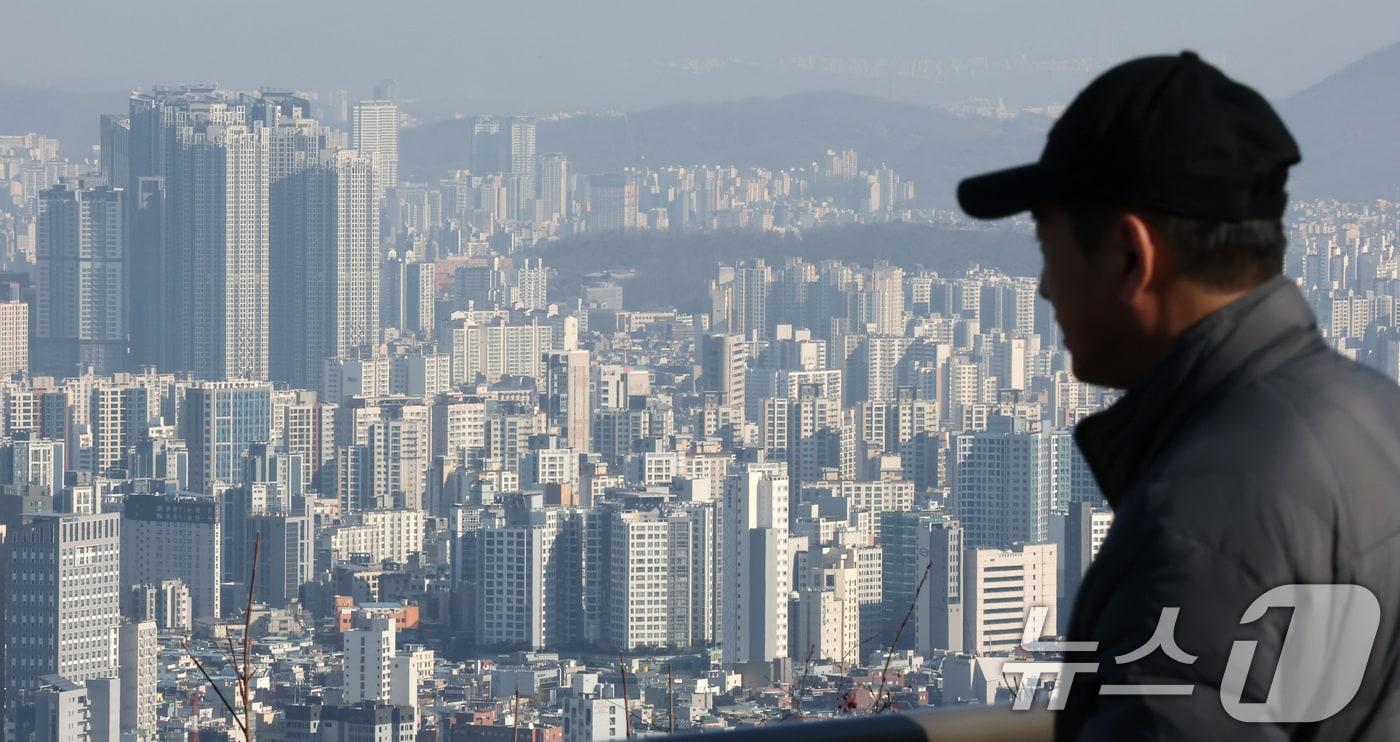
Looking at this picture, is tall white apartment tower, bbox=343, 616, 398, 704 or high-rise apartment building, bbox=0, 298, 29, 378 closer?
tall white apartment tower, bbox=343, 616, 398, 704

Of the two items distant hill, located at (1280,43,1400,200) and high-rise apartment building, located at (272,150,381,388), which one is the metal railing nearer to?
distant hill, located at (1280,43,1400,200)

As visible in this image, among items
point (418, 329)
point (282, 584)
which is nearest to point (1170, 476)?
point (282, 584)

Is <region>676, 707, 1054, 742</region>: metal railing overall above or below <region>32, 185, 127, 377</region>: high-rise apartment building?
below

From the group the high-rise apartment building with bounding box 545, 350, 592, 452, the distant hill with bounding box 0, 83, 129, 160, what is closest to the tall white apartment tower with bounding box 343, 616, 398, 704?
the high-rise apartment building with bounding box 545, 350, 592, 452

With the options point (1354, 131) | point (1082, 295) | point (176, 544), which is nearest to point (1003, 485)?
point (176, 544)

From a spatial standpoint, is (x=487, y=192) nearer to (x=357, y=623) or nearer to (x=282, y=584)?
(x=282, y=584)

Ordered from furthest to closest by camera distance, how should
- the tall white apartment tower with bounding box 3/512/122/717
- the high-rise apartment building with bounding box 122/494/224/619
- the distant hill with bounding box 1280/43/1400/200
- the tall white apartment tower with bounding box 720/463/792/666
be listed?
1. the distant hill with bounding box 1280/43/1400/200
2. the high-rise apartment building with bounding box 122/494/224/619
3. the tall white apartment tower with bounding box 720/463/792/666
4. the tall white apartment tower with bounding box 3/512/122/717

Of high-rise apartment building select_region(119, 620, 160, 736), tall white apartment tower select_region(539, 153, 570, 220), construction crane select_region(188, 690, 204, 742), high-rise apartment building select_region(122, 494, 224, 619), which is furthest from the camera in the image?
tall white apartment tower select_region(539, 153, 570, 220)

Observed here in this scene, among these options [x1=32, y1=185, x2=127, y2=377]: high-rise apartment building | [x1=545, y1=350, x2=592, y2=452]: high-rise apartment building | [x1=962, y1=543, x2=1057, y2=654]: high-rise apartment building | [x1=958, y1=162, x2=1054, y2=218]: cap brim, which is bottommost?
[x1=962, y1=543, x2=1057, y2=654]: high-rise apartment building

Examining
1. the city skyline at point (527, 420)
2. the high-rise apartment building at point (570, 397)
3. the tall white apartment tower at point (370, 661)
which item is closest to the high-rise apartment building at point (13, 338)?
the city skyline at point (527, 420)
